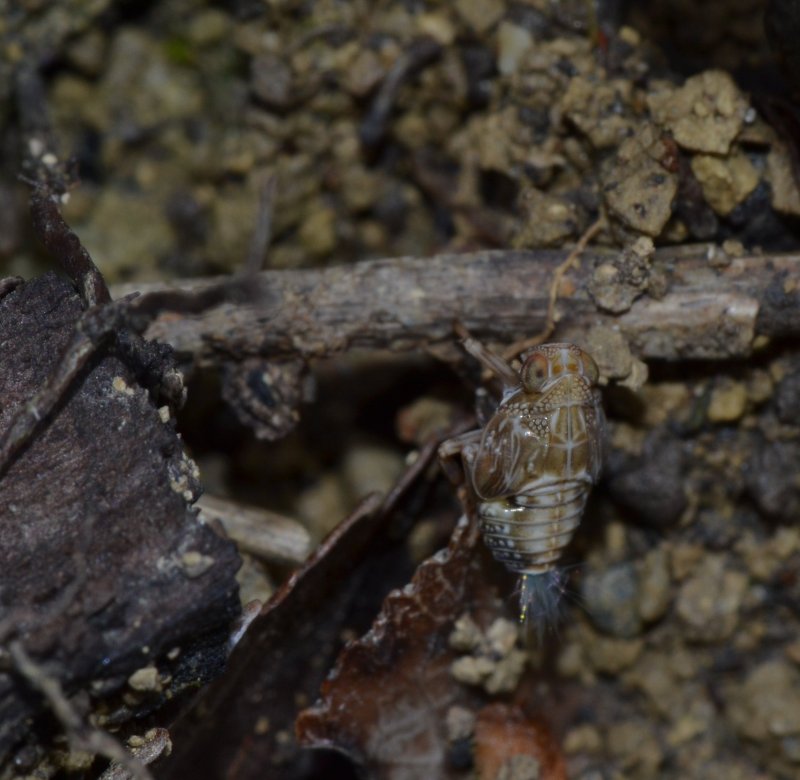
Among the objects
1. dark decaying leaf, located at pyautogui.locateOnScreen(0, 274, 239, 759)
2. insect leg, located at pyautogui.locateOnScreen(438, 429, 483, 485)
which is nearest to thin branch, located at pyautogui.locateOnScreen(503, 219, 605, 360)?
insect leg, located at pyautogui.locateOnScreen(438, 429, 483, 485)

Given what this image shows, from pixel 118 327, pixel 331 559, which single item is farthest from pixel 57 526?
pixel 331 559

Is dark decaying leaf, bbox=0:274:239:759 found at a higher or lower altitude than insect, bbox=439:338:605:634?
higher

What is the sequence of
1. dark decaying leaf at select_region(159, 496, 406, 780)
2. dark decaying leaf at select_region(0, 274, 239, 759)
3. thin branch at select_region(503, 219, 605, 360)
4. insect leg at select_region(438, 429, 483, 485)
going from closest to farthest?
dark decaying leaf at select_region(0, 274, 239, 759) < dark decaying leaf at select_region(159, 496, 406, 780) < thin branch at select_region(503, 219, 605, 360) < insect leg at select_region(438, 429, 483, 485)

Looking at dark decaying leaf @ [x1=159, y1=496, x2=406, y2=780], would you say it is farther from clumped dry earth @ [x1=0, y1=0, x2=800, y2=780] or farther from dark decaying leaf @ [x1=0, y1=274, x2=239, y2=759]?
dark decaying leaf @ [x1=0, y1=274, x2=239, y2=759]

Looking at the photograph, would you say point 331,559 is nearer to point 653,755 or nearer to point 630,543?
point 630,543

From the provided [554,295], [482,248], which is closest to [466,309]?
[554,295]

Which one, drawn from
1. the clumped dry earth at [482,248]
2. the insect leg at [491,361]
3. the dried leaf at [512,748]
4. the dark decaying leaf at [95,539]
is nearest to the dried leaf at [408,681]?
the clumped dry earth at [482,248]

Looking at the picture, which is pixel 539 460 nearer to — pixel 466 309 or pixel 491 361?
pixel 491 361
